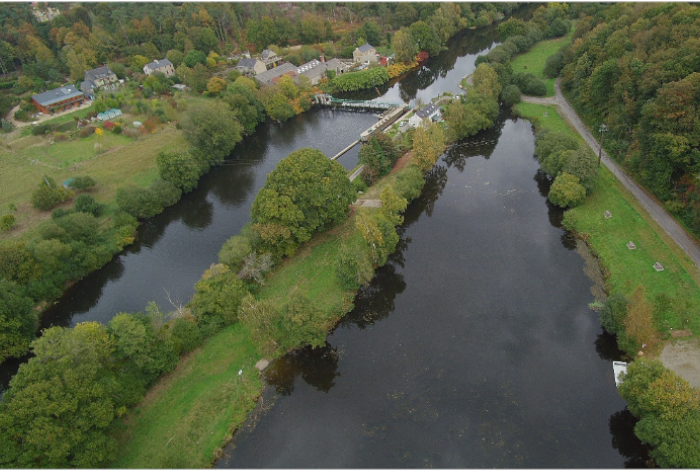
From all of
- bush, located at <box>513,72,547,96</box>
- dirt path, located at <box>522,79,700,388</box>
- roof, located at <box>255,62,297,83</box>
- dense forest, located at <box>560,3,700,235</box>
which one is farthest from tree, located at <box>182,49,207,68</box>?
dense forest, located at <box>560,3,700,235</box>

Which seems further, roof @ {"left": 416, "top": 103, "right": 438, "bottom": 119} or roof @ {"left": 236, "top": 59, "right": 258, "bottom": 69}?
roof @ {"left": 236, "top": 59, "right": 258, "bottom": 69}

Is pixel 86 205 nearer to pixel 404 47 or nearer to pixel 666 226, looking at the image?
pixel 666 226

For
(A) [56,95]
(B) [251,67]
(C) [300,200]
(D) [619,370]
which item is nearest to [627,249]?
(D) [619,370]

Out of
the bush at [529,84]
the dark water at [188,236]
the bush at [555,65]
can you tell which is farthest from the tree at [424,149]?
the bush at [555,65]

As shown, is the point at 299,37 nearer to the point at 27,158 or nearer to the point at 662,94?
the point at 27,158

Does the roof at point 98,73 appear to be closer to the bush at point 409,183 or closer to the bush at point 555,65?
the bush at point 409,183

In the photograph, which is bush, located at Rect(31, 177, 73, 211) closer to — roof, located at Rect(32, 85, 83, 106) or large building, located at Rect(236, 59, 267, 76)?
roof, located at Rect(32, 85, 83, 106)
